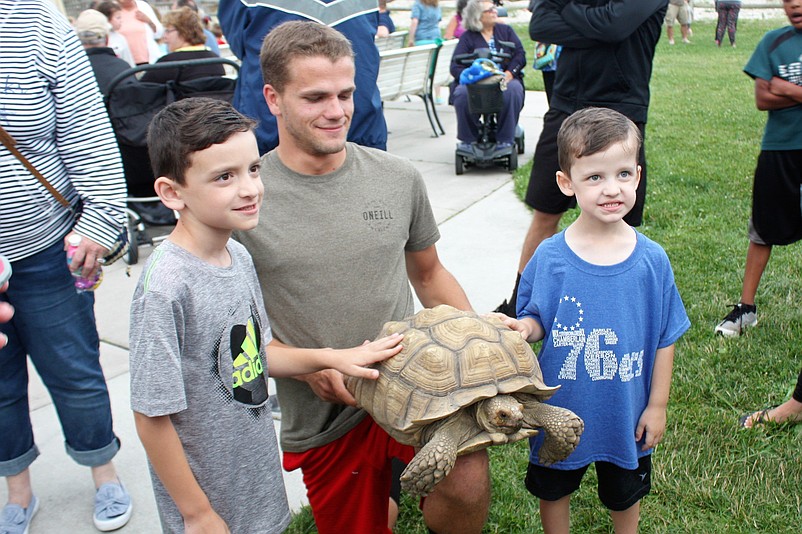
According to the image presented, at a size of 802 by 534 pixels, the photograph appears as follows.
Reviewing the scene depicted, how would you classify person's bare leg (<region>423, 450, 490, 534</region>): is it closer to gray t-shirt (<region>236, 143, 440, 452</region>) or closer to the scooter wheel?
gray t-shirt (<region>236, 143, 440, 452</region>)

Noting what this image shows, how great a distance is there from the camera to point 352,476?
8.73ft

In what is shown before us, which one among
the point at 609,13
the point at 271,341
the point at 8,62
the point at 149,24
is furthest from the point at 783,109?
the point at 149,24

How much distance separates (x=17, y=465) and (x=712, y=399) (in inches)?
131

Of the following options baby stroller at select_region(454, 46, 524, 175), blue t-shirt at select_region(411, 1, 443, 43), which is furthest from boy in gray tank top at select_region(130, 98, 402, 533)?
blue t-shirt at select_region(411, 1, 443, 43)

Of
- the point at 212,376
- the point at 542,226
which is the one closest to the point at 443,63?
the point at 542,226

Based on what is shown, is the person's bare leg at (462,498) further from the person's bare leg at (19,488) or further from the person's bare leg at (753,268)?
the person's bare leg at (753,268)

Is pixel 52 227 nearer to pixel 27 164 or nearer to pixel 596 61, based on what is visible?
pixel 27 164

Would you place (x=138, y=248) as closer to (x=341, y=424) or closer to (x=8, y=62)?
(x=8, y=62)

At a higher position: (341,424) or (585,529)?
(341,424)

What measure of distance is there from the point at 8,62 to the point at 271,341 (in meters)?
1.38

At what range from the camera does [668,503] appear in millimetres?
3062

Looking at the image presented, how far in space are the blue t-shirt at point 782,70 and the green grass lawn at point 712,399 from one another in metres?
1.13

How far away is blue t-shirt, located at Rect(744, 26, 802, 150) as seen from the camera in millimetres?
4020

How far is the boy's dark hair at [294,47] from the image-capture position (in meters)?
2.29
